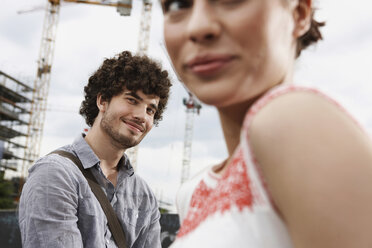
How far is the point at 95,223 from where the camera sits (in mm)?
3006

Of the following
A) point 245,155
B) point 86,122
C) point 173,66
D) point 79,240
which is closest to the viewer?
point 245,155

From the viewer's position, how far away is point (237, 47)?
0.77 m

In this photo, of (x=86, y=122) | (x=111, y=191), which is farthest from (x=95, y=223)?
(x=86, y=122)

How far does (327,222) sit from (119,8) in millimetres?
50261

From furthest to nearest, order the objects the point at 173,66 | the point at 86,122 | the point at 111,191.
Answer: the point at 86,122
the point at 111,191
the point at 173,66

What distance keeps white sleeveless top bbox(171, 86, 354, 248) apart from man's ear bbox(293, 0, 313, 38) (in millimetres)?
200

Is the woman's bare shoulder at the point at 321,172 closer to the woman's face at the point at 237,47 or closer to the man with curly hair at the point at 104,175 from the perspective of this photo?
the woman's face at the point at 237,47

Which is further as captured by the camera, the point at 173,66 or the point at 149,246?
the point at 149,246

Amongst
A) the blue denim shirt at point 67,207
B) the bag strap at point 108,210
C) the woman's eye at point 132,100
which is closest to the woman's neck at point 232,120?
the blue denim shirt at point 67,207

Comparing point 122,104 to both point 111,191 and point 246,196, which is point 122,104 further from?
point 246,196

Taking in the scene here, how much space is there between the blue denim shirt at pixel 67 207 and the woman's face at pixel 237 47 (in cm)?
227

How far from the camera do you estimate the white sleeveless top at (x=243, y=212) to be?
0.70 metres

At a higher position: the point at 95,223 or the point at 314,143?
the point at 314,143

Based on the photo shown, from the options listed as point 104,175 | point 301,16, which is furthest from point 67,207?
point 301,16
